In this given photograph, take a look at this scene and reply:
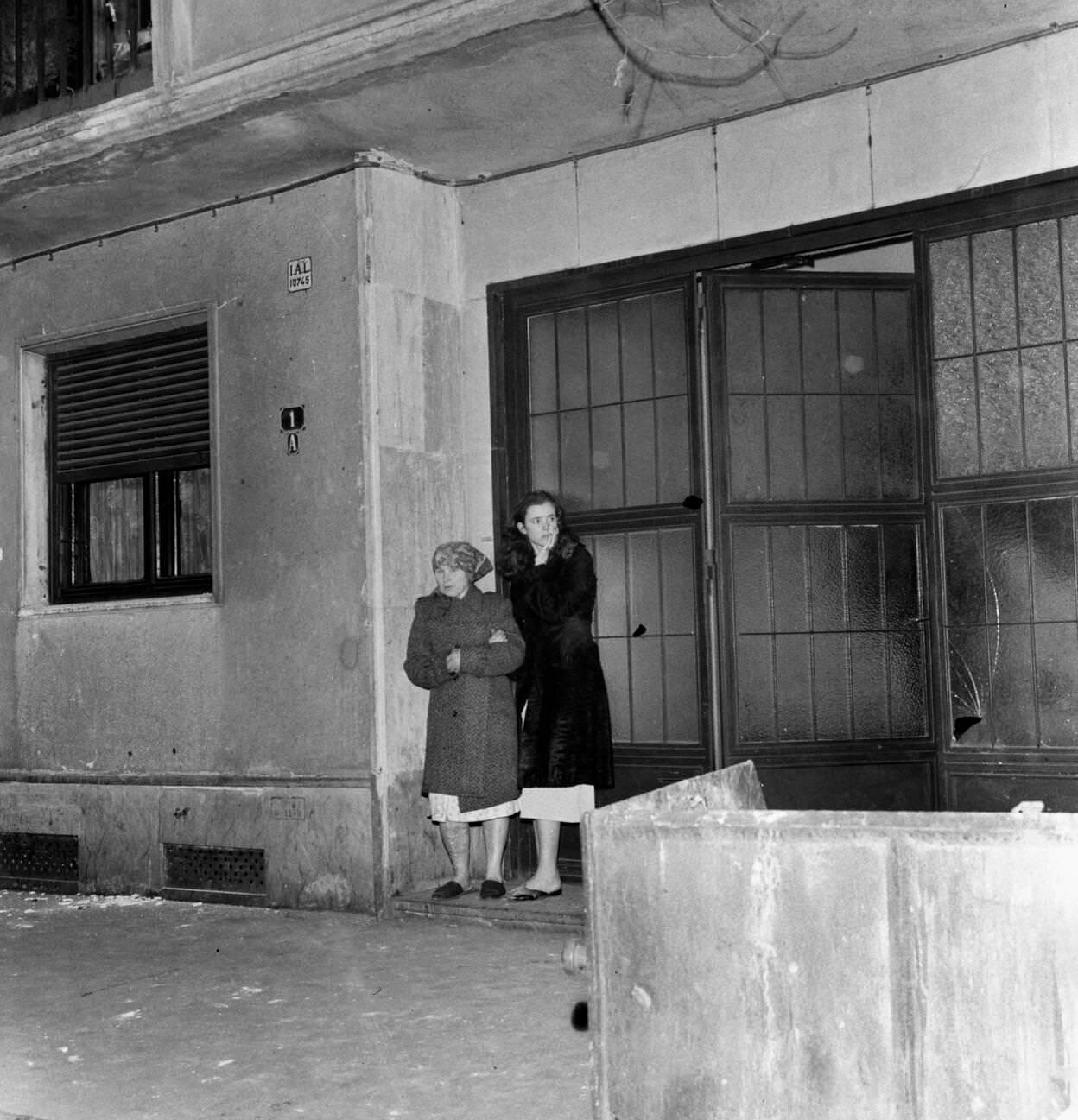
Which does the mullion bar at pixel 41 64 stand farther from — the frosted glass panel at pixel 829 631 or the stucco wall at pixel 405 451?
the frosted glass panel at pixel 829 631

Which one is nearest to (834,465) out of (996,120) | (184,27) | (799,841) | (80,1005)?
(996,120)

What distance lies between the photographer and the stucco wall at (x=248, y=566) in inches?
305

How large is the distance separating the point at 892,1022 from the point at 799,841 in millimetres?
327

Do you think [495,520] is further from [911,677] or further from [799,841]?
[799,841]

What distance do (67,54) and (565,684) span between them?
474 centimetres

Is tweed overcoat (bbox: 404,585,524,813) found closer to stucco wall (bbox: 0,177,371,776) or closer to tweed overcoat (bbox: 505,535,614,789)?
tweed overcoat (bbox: 505,535,614,789)

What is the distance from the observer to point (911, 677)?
26.3 ft

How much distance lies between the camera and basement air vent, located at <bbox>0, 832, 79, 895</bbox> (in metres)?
8.77

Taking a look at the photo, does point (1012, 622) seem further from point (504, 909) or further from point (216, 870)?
point (216, 870)

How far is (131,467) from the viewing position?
8977 mm

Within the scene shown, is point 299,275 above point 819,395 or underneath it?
above

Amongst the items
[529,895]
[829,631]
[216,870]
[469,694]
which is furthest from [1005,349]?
[216,870]

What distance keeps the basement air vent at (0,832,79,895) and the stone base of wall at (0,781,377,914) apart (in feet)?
0.05

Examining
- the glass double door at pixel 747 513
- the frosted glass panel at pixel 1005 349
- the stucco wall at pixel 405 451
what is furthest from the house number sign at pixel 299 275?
the frosted glass panel at pixel 1005 349
